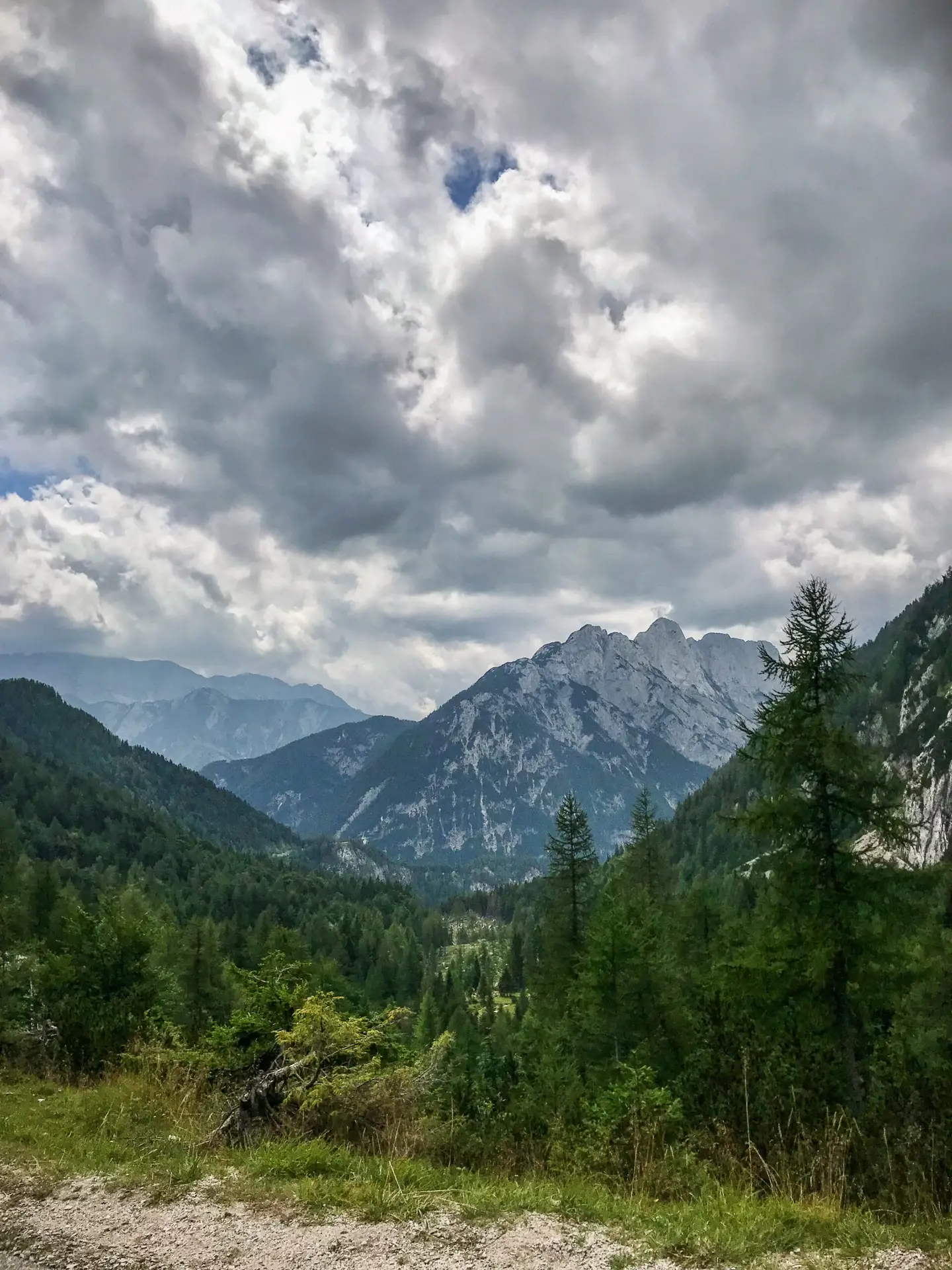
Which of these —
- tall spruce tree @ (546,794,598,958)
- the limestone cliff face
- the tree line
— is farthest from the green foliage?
the limestone cliff face

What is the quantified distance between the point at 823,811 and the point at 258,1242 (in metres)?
13.7

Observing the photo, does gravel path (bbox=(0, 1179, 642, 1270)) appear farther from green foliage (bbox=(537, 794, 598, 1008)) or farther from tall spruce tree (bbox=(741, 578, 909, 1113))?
green foliage (bbox=(537, 794, 598, 1008))

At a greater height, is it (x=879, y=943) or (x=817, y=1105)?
(x=879, y=943)

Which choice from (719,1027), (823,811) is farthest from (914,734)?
(719,1027)

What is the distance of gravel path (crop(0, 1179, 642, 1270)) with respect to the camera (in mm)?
5609

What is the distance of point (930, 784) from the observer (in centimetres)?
12606

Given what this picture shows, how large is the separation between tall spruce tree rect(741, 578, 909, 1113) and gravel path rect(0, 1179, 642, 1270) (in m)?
10.8

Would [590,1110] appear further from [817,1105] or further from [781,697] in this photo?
[781,697]

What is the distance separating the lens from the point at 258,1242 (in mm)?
5992

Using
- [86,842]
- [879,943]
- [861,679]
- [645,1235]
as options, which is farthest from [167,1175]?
[86,842]

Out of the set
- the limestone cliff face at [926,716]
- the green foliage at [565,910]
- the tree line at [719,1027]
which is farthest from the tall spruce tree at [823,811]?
the limestone cliff face at [926,716]

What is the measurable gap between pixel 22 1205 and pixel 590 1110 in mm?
8522

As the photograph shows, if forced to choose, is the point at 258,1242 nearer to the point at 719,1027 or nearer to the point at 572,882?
the point at 719,1027

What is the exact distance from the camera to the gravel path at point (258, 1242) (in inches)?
221
